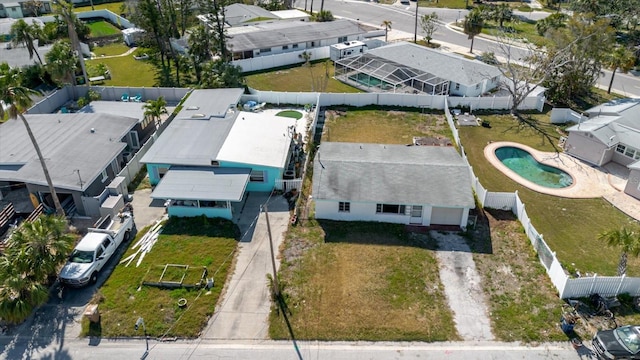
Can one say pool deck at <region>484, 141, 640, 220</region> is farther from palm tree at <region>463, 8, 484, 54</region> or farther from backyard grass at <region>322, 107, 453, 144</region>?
palm tree at <region>463, 8, 484, 54</region>

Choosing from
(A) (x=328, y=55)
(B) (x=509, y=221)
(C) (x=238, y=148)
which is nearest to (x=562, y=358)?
(B) (x=509, y=221)

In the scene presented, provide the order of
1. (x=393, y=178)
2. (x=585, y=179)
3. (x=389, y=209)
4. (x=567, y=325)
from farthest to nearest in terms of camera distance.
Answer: (x=585, y=179) → (x=393, y=178) → (x=389, y=209) → (x=567, y=325)

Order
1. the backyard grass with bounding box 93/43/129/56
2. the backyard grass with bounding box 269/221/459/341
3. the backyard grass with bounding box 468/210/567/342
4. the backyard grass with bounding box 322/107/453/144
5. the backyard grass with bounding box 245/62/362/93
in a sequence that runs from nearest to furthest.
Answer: the backyard grass with bounding box 269/221/459/341
the backyard grass with bounding box 468/210/567/342
the backyard grass with bounding box 322/107/453/144
the backyard grass with bounding box 245/62/362/93
the backyard grass with bounding box 93/43/129/56

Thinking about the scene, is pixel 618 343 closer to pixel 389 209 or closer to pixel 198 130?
pixel 389 209

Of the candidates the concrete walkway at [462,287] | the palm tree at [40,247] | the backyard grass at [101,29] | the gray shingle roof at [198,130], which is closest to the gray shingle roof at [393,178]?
the concrete walkway at [462,287]

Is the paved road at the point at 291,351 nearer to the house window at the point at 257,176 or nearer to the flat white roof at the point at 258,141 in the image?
the house window at the point at 257,176

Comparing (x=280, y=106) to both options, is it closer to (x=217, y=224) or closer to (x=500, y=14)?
(x=217, y=224)

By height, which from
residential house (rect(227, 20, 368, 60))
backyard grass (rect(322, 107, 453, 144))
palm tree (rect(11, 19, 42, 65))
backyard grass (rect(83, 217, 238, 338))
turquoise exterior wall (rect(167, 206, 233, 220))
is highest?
palm tree (rect(11, 19, 42, 65))

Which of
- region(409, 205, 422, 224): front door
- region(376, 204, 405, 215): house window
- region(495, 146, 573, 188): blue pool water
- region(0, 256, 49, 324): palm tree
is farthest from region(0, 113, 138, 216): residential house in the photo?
region(495, 146, 573, 188): blue pool water

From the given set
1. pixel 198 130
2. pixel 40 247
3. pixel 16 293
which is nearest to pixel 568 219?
pixel 198 130
